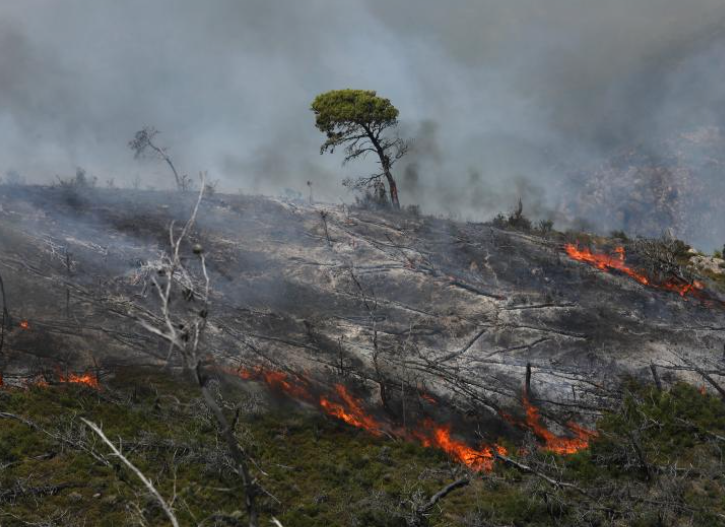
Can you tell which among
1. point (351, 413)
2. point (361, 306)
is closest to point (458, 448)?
point (351, 413)

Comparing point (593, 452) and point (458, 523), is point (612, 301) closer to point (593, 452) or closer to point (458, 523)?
point (593, 452)

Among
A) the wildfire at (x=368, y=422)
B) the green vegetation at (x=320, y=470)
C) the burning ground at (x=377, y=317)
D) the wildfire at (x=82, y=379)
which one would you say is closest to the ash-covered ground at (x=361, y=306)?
the burning ground at (x=377, y=317)

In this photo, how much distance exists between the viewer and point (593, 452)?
1581cm

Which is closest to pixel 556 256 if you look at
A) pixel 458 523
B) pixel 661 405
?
pixel 661 405

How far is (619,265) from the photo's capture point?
92.6 feet

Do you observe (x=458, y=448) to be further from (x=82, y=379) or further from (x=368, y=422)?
(x=82, y=379)

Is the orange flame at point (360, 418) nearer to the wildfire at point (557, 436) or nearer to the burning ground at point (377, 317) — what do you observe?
the burning ground at point (377, 317)

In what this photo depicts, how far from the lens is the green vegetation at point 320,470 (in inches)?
534

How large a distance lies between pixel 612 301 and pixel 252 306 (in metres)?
16.9

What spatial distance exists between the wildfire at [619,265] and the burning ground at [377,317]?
0.12 meters

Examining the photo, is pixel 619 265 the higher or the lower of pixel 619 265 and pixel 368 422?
the higher

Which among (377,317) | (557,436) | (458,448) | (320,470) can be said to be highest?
(377,317)

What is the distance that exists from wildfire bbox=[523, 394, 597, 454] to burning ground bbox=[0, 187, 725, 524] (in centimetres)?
7

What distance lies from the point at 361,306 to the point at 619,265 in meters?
13.9
